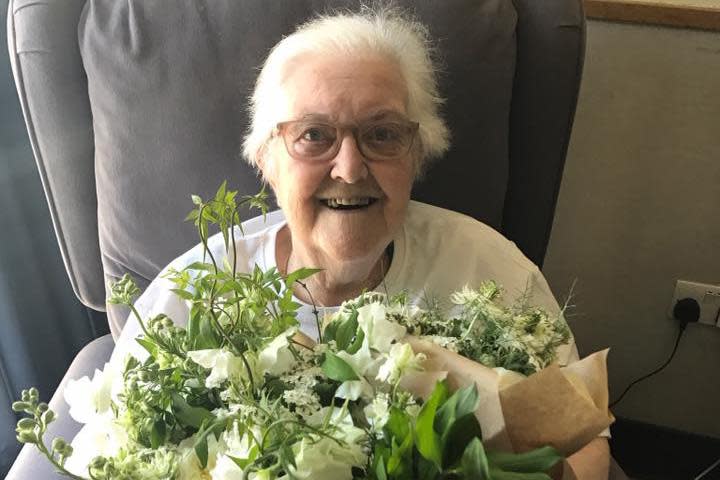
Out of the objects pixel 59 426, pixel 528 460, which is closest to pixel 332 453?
pixel 528 460

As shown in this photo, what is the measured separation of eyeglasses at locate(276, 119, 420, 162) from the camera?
984mm

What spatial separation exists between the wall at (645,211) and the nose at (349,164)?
618 millimetres

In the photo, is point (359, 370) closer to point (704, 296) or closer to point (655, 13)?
point (655, 13)

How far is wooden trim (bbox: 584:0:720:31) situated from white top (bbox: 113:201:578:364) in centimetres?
48

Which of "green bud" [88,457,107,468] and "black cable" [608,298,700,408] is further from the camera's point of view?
"black cable" [608,298,700,408]

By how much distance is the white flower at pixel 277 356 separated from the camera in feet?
1.68

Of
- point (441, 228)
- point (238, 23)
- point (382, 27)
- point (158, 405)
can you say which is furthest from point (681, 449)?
point (158, 405)

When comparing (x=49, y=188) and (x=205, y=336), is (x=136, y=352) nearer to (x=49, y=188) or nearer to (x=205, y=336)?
(x=205, y=336)

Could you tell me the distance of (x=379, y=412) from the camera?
1.52 feet

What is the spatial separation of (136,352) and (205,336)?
0.58ft

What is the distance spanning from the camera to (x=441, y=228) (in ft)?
3.82

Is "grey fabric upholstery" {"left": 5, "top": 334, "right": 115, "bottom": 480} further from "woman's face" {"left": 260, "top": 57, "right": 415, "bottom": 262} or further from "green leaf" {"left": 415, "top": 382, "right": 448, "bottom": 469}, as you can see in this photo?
"green leaf" {"left": 415, "top": 382, "right": 448, "bottom": 469}

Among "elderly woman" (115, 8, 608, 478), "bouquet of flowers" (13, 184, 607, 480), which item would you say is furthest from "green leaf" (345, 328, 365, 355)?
"elderly woman" (115, 8, 608, 478)

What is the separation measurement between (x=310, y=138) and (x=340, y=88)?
86 millimetres
